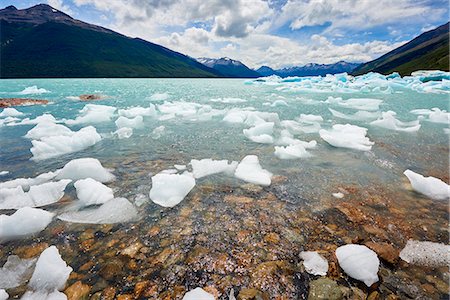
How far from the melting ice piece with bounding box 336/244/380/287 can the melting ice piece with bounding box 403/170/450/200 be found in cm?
259

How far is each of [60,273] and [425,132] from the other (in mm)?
11881

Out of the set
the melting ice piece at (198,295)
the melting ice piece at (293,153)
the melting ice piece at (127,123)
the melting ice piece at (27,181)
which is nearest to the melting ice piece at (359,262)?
the melting ice piece at (198,295)

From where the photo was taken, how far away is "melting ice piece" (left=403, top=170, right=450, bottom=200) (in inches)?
173

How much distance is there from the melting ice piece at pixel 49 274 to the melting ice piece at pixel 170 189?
1.66m

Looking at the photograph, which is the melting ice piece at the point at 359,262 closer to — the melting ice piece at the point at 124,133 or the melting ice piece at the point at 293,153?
the melting ice piece at the point at 293,153

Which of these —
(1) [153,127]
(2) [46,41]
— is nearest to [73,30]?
(2) [46,41]

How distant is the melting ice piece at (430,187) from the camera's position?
4.41 meters

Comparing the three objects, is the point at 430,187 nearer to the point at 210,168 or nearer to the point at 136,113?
the point at 210,168

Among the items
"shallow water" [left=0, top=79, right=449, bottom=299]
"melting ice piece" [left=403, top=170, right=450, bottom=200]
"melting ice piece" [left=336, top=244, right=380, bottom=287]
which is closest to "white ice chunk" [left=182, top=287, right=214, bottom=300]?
"shallow water" [left=0, top=79, right=449, bottom=299]

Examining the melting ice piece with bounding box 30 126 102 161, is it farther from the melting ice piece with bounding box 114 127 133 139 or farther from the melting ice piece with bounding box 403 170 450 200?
the melting ice piece with bounding box 403 170 450 200

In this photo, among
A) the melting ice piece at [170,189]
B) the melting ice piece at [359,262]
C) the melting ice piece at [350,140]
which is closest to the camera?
the melting ice piece at [359,262]

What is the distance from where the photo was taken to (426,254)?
3.03 metres

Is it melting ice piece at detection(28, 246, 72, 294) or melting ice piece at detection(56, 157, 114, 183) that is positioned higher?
melting ice piece at detection(56, 157, 114, 183)

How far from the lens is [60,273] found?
2.65 m
